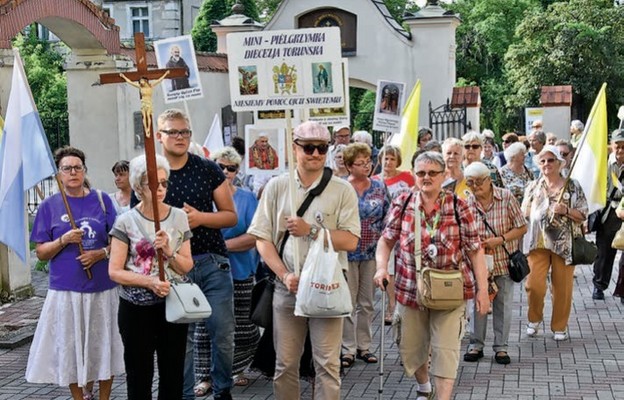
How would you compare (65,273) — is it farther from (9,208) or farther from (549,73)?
(549,73)

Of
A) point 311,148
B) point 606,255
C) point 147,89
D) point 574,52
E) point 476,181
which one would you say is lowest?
point 606,255

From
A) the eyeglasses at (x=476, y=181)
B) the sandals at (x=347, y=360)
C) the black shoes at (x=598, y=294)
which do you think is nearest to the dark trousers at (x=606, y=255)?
the black shoes at (x=598, y=294)

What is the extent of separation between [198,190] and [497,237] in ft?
9.25

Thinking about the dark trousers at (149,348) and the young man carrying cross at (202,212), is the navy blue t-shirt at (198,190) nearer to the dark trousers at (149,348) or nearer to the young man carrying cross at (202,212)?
the young man carrying cross at (202,212)

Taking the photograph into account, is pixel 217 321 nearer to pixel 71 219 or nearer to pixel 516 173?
pixel 71 219

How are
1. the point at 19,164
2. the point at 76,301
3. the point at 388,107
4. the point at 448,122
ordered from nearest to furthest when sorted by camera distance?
the point at 76,301
the point at 19,164
the point at 388,107
the point at 448,122

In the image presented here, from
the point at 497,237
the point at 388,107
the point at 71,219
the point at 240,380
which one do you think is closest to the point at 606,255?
the point at 388,107

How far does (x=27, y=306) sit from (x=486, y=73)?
39.4 metres

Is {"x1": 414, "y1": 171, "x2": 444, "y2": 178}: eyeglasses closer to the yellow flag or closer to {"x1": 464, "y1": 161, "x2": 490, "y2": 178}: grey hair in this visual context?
{"x1": 464, "y1": 161, "x2": 490, "y2": 178}: grey hair

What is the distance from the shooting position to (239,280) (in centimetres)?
817

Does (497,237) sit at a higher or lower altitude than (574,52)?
lower

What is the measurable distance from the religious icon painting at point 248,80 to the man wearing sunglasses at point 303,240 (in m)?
0.66

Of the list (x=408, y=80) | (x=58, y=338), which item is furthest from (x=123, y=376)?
(x=408, y=80)

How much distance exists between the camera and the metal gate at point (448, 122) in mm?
21656
